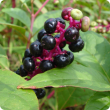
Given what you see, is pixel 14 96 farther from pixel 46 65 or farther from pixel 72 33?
pixel 72 33

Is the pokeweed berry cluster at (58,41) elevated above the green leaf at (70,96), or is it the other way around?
the pokeweed berry cluster at (58,41)

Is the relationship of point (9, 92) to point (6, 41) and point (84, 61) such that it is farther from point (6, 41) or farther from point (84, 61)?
Answer: point (6, 41)

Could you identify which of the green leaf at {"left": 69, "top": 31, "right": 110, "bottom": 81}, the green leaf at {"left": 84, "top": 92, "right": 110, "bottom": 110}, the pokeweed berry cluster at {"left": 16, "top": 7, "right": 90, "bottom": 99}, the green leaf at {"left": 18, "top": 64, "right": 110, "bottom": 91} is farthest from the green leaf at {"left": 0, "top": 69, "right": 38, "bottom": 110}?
the green leaf at {"left": 69, "top": 31, "right": 110, "bottom": 81}

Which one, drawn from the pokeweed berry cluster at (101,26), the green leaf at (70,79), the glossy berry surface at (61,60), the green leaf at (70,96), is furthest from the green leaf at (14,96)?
the pokeweed berry cluster at (101,26)

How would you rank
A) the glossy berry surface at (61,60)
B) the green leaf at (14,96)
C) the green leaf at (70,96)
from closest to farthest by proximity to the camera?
the green leaf at (14,96) → the glossy berry surface at (61,60) → the green leaf at (70,96)

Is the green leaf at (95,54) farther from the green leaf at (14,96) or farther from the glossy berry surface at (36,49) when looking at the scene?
the green leaf at (14,96)

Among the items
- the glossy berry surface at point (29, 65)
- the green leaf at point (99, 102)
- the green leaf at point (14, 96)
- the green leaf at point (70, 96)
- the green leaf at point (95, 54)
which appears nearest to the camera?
the green leaf at point (14, 96)
